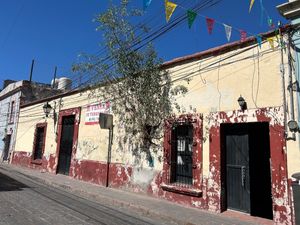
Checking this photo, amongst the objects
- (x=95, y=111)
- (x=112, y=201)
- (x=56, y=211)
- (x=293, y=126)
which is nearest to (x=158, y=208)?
(x=112, y=201)

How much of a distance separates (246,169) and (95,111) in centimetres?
852

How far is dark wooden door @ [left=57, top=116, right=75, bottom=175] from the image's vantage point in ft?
60.1

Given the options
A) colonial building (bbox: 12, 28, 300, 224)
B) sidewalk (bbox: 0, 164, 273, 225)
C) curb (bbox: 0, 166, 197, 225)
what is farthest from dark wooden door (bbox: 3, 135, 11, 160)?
colonial building (bbox: 12, 28, 300, 224)

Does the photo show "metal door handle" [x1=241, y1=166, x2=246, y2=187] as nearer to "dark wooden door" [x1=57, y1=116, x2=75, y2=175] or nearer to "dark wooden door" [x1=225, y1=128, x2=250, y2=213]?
"dark wooden door" [x1=225, y1=128, x2=250, y2=213]

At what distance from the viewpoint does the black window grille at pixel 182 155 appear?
11109 millimetres

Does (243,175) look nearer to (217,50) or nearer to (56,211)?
(217,50)

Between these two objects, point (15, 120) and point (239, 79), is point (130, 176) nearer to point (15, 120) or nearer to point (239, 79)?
point (239, 79)

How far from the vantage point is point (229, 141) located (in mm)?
10172

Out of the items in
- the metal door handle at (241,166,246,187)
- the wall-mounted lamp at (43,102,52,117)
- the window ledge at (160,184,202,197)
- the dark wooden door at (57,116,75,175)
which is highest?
the wall-mounted lamp at (43,102,52,117)

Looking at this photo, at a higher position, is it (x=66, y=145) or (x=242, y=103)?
(x=242, y=103)

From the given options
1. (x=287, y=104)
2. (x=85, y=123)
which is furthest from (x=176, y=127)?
(x=85, y=123)

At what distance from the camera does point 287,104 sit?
28.0ft

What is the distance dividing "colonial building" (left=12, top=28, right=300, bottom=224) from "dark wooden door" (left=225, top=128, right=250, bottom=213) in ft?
0.09

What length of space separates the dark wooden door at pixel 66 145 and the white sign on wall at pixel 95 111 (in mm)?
2063
